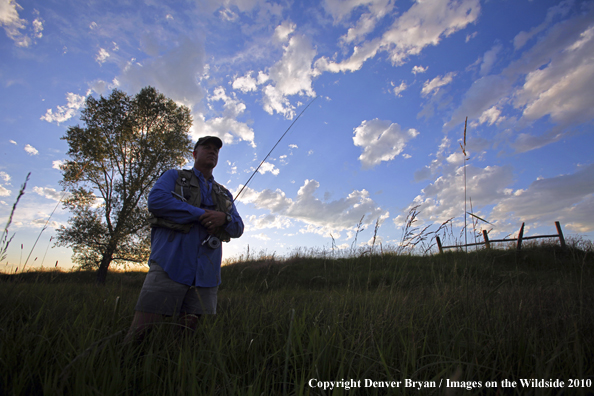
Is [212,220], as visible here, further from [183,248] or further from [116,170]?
[116,170]

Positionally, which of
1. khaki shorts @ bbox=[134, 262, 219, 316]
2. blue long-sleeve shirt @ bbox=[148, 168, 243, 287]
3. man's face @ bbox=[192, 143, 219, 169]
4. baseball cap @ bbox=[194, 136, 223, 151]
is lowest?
khaki shorts @ bbox=[134, 262, 219, 316]

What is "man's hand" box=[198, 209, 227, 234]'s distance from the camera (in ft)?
9.71

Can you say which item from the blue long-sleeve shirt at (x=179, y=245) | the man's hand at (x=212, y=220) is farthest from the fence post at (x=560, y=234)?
the blue long-sleeve shirt at (x=179, y=245)

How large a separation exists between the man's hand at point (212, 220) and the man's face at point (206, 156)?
779mm

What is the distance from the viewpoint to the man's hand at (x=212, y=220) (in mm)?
2961

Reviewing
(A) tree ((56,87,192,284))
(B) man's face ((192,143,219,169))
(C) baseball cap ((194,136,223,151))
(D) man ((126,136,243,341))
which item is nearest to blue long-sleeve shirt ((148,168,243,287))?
(D) man ((126,136,243,341))

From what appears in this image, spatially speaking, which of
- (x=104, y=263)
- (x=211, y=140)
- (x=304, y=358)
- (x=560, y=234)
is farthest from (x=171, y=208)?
(x=560, y=234)

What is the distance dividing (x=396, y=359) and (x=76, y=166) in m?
17.8

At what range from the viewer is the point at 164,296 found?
2609 mm

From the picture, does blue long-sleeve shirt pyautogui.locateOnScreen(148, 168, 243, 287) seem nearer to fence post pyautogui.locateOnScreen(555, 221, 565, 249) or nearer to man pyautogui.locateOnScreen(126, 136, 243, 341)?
man pyautogui.locateOnScreen(126, 136, 243, 341)

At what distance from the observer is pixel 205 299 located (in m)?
2.94

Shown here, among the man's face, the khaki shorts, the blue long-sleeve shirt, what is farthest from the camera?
the man's face

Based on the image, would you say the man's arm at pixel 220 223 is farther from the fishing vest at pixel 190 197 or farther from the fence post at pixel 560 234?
the fence post at pixel 560 234

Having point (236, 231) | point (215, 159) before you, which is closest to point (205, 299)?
point (236, 231)
